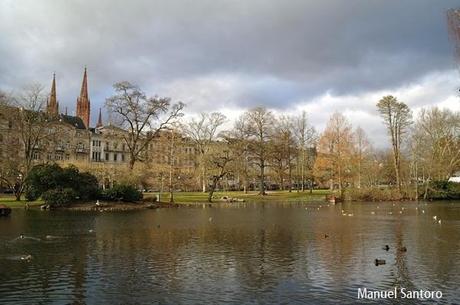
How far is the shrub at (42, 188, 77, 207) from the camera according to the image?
1965 inches

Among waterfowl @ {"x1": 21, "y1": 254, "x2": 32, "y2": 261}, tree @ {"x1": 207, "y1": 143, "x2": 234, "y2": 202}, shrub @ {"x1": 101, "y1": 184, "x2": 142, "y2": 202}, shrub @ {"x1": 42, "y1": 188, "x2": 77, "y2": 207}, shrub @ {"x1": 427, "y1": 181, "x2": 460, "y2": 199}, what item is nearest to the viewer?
waterfowl @ {"x1": 21, "y1": 254, "x2": 32, "y2": 261}

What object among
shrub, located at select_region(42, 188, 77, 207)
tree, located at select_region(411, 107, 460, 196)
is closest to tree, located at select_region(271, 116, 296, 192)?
tree, located at select_region(411, 107, 460, 196)

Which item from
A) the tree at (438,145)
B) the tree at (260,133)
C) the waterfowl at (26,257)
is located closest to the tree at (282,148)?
the tree at (260,133)

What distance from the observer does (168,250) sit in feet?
71.4

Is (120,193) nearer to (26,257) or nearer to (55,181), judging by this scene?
(55,181)

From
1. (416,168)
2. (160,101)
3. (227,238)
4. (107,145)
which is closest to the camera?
(227,238)

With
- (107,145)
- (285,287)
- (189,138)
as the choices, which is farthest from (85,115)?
(285,287)

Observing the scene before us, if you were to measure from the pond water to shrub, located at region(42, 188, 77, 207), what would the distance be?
1997cm

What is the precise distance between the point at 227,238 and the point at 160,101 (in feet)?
153

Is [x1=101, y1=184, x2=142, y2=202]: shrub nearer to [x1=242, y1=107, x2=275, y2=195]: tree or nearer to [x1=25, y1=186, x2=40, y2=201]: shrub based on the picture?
[x1=25, y1=186, x2=40, y2=201]: shrub

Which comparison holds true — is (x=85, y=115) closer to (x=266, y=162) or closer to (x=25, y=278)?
(x=266, y=162)

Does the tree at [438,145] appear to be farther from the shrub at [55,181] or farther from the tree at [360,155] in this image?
the shrub at [55,181]

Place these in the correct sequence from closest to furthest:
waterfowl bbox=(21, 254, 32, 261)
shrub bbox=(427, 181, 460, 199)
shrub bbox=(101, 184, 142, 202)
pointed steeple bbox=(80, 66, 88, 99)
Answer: waterfowl bbox=(21, 254, 32, 261) → shrub bbox=(101, 184, 142, 202) → shrub bbox=(427, 181, 460, 199) → pointed steeple bbox=(80, 66, 88, 99)

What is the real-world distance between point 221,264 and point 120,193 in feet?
131
